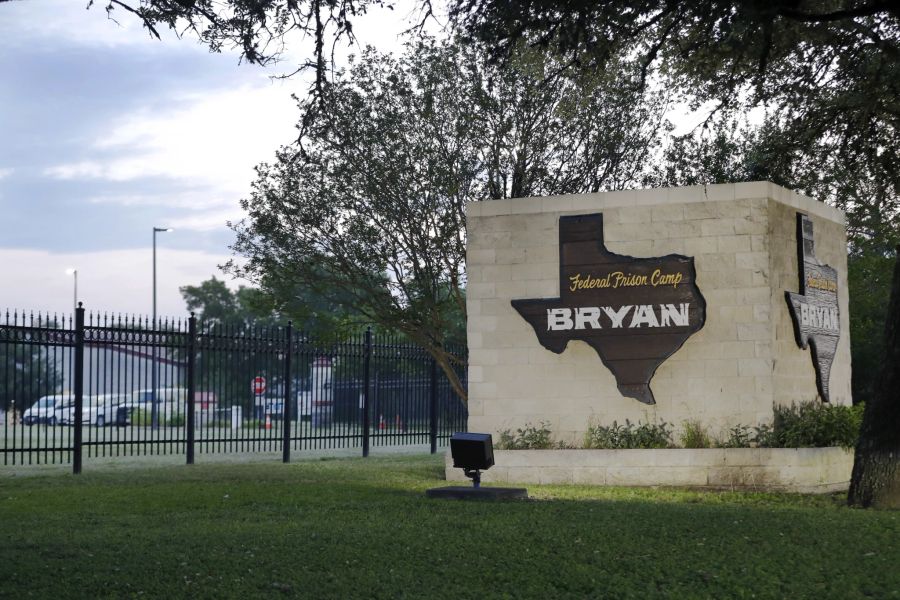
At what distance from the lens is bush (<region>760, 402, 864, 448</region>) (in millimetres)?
14945

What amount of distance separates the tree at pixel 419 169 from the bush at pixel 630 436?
6174 millimetres

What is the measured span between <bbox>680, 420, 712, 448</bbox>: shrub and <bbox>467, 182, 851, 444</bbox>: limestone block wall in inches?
5.1

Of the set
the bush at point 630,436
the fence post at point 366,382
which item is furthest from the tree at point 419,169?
the bush at point 630,436

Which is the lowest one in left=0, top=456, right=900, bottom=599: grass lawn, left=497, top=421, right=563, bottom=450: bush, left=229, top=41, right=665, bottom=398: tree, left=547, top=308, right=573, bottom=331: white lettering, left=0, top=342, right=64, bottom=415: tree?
left=0, top=456, right=900, bottom=599: grass lawn

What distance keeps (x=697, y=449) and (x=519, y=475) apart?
247cm

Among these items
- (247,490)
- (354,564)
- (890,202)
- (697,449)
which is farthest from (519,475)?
(890,202)

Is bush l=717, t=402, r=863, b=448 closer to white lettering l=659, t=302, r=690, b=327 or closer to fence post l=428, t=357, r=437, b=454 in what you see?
white lettering l=659, t=302, r=690, b=327

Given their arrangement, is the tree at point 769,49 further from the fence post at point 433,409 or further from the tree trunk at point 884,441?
the fence post at point 433,409

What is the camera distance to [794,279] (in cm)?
1602

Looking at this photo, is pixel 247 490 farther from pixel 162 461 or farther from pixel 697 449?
pixel 162 461

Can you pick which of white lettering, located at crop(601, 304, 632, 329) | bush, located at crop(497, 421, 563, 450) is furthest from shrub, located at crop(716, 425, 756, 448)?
bush, located at crop(497, 421, 563, 450)

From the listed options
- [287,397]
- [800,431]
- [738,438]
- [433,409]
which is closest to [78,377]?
[287,397]

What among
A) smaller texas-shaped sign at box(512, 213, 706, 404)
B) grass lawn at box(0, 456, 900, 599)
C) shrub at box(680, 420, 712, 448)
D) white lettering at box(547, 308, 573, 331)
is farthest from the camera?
white lettering at box(547, 308, 573, 331)

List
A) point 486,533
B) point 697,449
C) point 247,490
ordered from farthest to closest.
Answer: point 697,449, point 247,490, point 486,533
